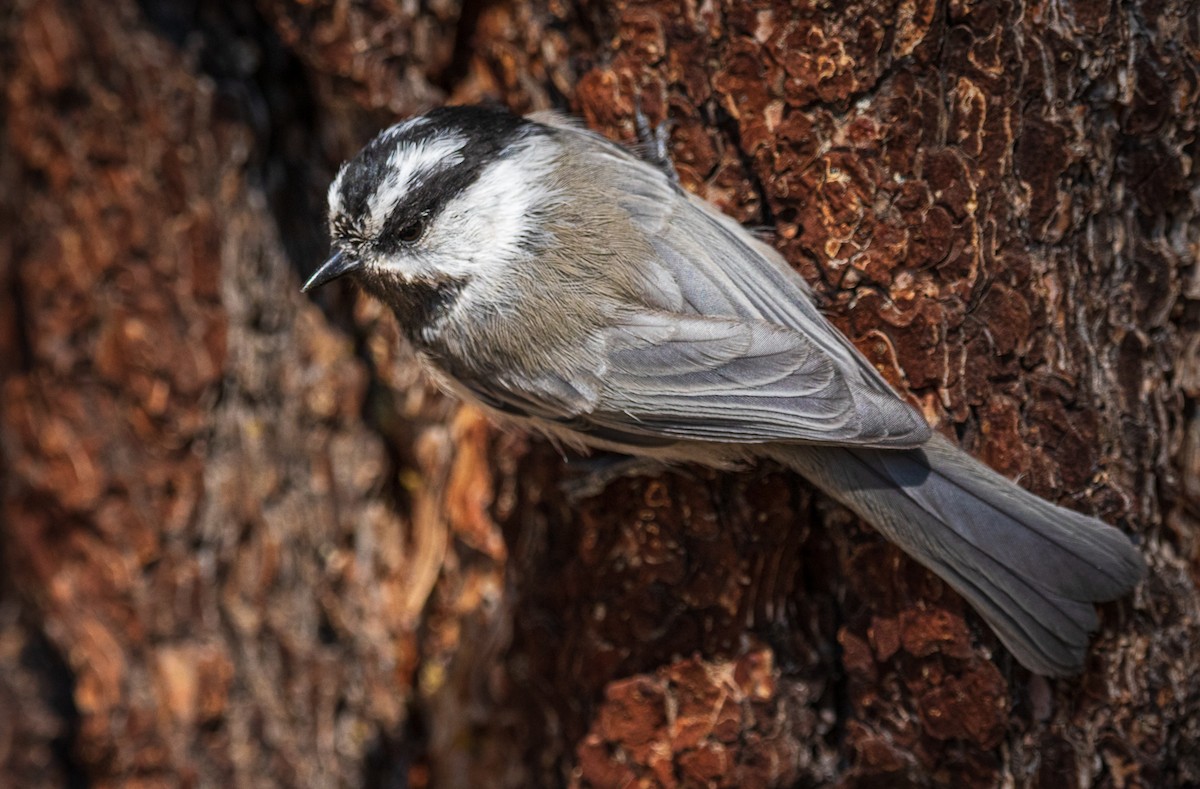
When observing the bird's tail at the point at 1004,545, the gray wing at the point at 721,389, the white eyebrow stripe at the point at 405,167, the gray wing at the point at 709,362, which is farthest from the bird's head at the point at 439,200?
the bird's tail at the point at 1004,545

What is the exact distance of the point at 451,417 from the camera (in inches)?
101

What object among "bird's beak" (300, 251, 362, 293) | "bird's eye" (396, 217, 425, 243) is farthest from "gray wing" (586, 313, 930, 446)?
"bird's beak" (300, 251, 362, 293)

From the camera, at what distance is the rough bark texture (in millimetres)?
1667

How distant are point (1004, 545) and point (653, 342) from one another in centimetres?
63

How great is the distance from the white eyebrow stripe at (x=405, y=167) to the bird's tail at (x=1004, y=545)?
0.86 m

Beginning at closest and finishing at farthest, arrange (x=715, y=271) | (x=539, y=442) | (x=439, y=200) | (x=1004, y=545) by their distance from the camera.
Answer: (x=1004, y=545), (x=715, y=271), (x=439, y=200), (x=539, y=442)

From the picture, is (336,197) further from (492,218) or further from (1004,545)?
(1004,545)

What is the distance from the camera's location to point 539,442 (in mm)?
2197

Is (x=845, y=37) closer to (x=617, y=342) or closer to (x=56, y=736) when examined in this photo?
(x=617, y=342)

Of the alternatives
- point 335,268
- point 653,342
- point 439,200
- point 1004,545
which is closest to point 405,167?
point 439,200

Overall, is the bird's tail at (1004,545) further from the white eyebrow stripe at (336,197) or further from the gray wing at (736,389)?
the white eyebrow stripe at (336,197)

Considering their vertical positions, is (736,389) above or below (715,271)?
below

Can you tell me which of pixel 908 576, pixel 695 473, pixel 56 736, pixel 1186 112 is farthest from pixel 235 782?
pixel 1186 112

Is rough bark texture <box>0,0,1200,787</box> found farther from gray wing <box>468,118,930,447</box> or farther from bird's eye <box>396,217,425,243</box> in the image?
bird's eye <box>396,217,425,243</box>
